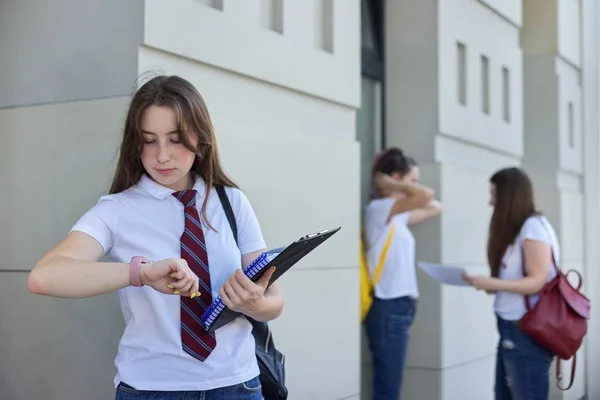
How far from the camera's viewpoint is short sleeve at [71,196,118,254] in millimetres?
2514

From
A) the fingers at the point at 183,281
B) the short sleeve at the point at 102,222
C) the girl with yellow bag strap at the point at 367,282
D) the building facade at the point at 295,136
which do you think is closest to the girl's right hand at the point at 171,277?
the fingers at the point at 183,281

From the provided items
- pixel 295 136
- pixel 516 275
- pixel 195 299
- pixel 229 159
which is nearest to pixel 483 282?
pixel 516 275

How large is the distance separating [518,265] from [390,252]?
118 centimetres

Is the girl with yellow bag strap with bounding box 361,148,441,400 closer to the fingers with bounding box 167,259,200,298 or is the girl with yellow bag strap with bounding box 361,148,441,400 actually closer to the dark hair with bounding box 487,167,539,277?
the dark hair with bounding box 487,167,539,277

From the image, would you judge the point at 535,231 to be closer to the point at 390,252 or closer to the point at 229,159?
the point at 390,252

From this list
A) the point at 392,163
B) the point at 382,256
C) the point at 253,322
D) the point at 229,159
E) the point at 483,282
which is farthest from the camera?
the point at 392,163

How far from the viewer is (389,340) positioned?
593cm

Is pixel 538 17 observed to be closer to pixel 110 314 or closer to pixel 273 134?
pixel 273 134

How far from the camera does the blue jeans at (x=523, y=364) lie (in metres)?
4.92

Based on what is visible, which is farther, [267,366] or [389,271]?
[389,271]

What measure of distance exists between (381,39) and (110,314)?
461cm

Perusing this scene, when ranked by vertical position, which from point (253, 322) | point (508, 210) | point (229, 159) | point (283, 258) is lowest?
point (253, 322)

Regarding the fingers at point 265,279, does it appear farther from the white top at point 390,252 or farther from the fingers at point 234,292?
the white top at point 390,252

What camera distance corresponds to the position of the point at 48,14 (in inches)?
155
